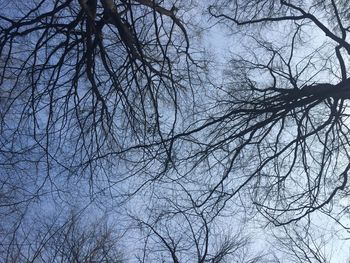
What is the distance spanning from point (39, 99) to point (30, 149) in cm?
80

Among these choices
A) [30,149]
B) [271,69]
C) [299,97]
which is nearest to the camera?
[30,149]

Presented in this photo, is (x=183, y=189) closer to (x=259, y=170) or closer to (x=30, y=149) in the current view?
(x=259, y=170)

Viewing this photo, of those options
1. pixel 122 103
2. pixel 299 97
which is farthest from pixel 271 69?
pixel 122 103

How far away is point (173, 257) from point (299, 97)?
3.86m

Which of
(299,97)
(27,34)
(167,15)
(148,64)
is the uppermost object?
(167,15)

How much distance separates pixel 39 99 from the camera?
6.70m

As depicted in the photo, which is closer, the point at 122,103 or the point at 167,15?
the point at 122,103

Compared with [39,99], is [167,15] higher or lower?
higher

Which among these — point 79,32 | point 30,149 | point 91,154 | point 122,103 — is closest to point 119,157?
point 91,154

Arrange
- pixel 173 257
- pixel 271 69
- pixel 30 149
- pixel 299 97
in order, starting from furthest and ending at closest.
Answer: pixel 173 257 < pixel 271 69 < pixel 299 97 < pixel 30 149

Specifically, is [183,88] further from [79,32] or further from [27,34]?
[27,34]

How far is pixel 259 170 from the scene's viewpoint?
7059 millimetres

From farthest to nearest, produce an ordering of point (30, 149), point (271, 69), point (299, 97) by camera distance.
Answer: point (271, 69) < point (299, 97) < point (30, 149)

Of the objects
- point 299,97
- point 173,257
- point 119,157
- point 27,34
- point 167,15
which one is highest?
point 167,15
